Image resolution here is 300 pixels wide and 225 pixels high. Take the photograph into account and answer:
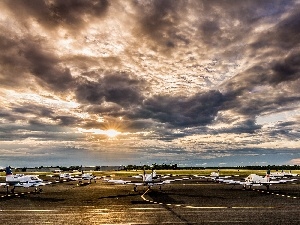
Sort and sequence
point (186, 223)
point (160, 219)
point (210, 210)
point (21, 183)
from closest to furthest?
1. point (186, 223)
2. point (160, 219)
3. point (210, 210)
4. point (21, 183)

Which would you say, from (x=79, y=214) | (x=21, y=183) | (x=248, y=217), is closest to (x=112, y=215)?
(x=79, y=214)

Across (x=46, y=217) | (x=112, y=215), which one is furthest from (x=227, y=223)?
(x=46, y=217)

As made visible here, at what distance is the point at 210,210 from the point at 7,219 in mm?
17627

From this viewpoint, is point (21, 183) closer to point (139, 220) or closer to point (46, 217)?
point (46, 217)

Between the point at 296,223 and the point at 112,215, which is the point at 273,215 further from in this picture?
the point at 112,215

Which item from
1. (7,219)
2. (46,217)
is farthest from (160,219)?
(7,219)

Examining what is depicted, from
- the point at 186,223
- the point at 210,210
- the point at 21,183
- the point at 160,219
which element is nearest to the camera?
the point at 186,223

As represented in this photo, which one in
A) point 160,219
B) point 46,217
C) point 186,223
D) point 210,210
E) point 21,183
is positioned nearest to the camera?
point 186,223

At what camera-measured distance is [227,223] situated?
2258 centimetres

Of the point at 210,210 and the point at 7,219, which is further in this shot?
the point at 210,210

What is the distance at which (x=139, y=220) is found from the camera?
23.7 meters

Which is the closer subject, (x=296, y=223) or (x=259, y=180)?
(x=296, y=223)

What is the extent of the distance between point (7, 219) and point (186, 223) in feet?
46.7

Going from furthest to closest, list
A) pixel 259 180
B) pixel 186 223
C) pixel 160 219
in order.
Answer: pixel 259 180
pixel 160 219
pixel 186 223
